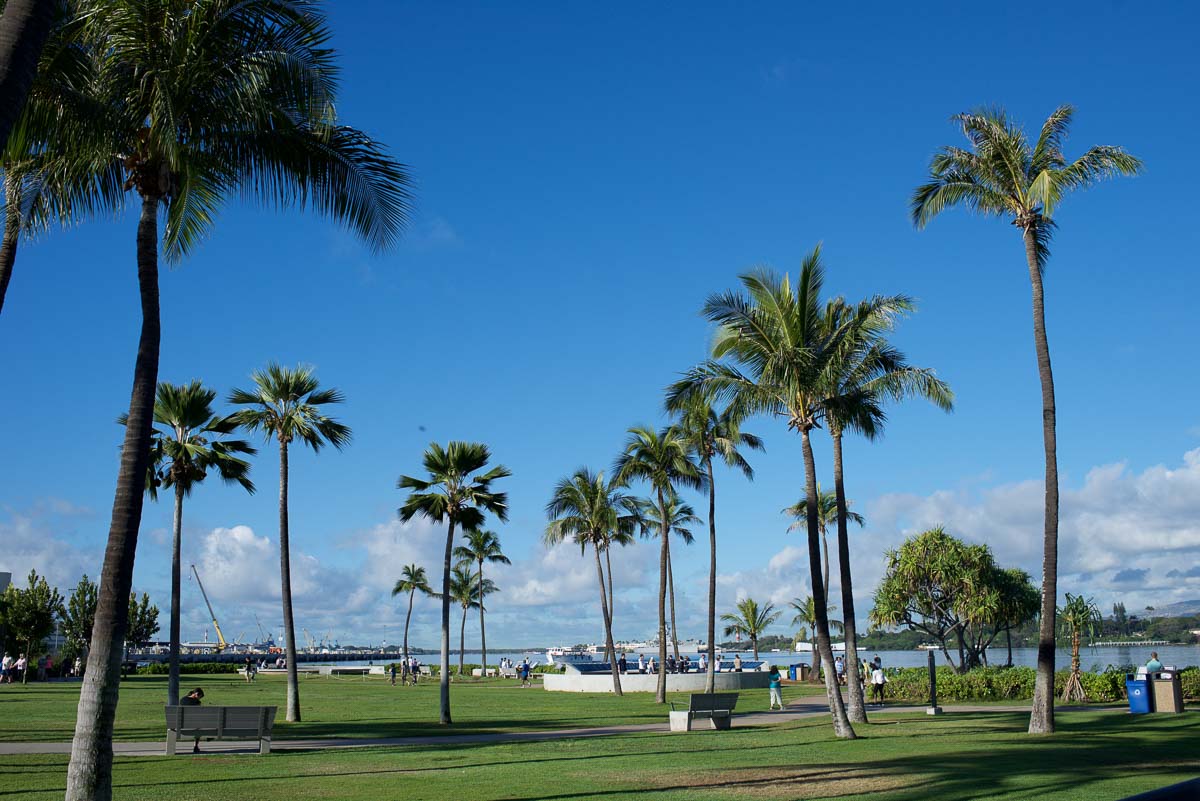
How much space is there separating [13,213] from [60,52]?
4567mm

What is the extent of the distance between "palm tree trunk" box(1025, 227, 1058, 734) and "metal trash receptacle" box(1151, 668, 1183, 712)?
16.9ft

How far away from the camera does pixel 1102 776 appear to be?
45.9 ft

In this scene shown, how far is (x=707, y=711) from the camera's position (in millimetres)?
24812

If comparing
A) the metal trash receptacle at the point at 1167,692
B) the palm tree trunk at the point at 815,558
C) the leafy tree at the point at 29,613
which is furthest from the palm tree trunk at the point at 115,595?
the leafy tree at the point at 29,613

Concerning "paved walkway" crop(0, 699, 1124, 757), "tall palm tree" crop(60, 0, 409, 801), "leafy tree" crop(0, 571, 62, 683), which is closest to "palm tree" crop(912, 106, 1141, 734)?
"paved walkway" crop(0, 699, 1124, 757)

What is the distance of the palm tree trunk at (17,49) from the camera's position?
7.45 metres

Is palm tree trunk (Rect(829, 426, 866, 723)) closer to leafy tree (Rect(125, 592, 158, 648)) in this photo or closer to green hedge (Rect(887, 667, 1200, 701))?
green hedge (Rect(887, 667, 1200, 701))

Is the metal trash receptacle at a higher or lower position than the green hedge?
higher

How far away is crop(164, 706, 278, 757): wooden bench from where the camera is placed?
1883cm

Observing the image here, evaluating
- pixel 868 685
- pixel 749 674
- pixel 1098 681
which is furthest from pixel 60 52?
pixel 749 674

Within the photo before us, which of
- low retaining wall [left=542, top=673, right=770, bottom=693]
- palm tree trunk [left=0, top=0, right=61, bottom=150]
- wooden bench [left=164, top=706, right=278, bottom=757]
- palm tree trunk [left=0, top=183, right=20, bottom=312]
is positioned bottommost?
low retaining wall [left=542, top=673, right=770, bottom=693]

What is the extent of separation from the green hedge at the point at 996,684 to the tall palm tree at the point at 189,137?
2906cm

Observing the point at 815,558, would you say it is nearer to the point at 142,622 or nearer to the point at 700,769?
the point at 700,769

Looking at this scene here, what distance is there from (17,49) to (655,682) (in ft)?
145
